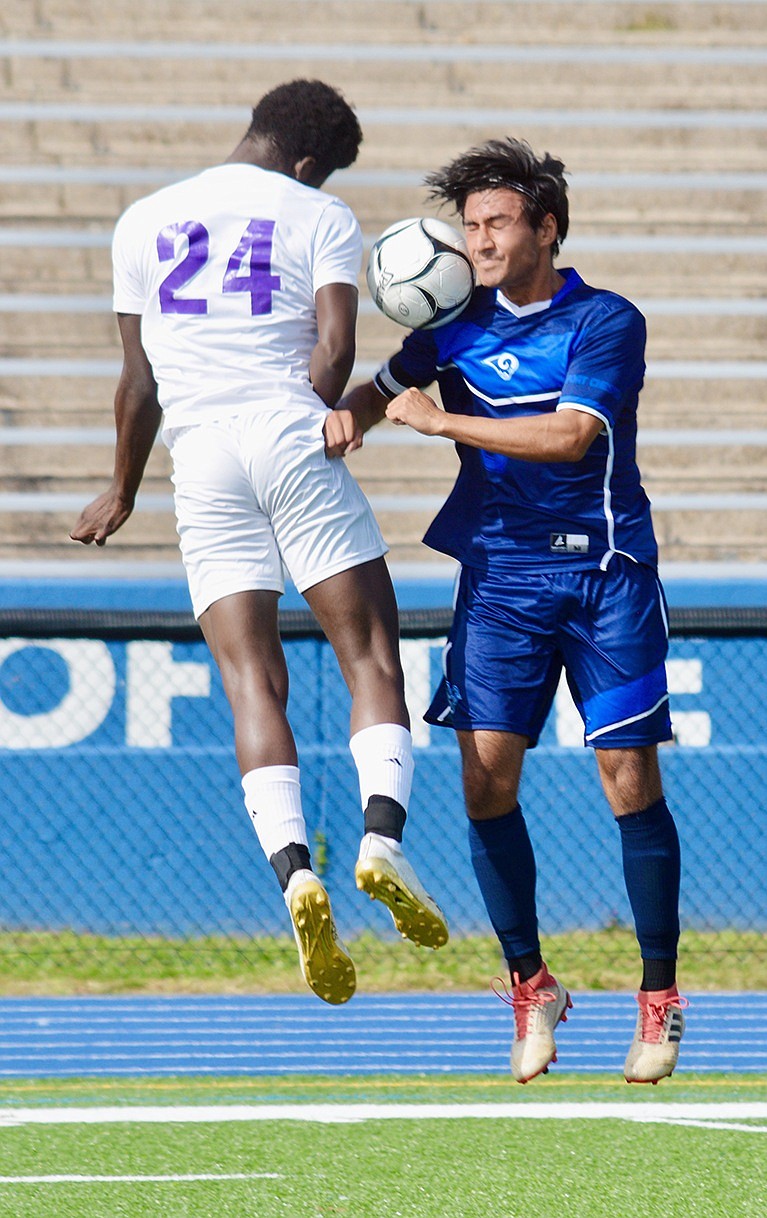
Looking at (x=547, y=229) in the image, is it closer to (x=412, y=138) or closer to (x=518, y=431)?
(x=518, y=431)

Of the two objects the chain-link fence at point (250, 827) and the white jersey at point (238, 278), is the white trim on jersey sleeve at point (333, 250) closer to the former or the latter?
the white jersey at point (238, 278)

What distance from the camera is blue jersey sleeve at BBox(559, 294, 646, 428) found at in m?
3.98

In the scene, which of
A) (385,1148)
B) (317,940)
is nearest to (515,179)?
(317,940)

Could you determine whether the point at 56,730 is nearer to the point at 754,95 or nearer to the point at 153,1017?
the point at 153,1017

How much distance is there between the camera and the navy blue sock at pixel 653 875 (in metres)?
4.30

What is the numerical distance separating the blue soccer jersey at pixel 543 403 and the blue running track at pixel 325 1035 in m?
3.12

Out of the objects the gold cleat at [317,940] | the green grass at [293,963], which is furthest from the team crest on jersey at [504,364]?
the green grass at [293,963]

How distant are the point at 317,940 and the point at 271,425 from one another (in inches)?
47.2

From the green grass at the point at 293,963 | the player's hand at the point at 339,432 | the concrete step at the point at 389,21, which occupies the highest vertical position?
the player's hand at the point at 339,432

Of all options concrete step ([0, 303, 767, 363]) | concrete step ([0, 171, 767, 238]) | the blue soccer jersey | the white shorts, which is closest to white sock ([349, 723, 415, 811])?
the white shorts

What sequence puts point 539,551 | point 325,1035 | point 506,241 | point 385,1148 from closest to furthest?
1. point 506,241
2. point 539,551
3. point 385,1148
4. point 325,1035

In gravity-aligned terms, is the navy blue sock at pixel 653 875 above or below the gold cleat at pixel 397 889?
below

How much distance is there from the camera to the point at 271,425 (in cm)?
402

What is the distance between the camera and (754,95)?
10.5m
